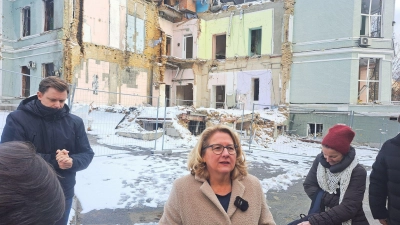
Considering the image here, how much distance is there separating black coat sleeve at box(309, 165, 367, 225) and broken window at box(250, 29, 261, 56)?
65.1 ft

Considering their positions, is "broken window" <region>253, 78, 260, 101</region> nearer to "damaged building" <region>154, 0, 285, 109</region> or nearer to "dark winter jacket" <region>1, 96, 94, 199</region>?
"damaged building" <region>154, 0, 285, 109</region>

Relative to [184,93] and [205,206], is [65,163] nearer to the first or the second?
[205,206]

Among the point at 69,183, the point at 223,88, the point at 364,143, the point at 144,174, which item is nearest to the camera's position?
the point at 69,183

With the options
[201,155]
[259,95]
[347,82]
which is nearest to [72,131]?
[201,155]

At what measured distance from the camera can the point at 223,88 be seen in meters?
23.6

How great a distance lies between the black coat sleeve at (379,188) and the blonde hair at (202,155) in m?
1.40

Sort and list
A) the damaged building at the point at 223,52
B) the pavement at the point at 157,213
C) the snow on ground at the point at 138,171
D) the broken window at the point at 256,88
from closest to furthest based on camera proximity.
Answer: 1. the pavement at the point at 157,213
2. the snow on ground at the point at 138,171
3. the damaged building at the point at 223,52
4. the broken window at the point at 256,88

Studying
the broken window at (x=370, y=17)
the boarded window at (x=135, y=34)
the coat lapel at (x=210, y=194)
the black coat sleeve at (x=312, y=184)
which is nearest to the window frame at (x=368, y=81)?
the broken window at (x=370, y=17)

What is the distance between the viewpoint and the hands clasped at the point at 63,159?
2.61 m

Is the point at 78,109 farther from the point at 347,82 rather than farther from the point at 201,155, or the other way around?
the point at 347,82

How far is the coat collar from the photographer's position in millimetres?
1942

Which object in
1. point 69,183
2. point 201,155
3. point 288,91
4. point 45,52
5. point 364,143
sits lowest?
point 364,143

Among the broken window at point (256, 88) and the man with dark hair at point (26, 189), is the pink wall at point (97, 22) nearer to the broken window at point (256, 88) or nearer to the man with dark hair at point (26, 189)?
the broken window at point (256, 88)

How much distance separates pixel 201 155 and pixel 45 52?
763 inches
